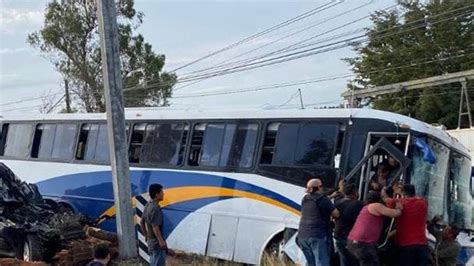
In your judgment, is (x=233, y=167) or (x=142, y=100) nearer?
(x=233, y=167)

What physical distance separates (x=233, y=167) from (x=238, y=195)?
1.78 ft

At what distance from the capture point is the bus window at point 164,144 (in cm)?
1283

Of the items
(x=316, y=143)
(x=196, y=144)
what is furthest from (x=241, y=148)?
(x=316, y=143)

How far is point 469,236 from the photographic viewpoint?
35.2ft

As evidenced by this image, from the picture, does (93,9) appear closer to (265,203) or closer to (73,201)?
(73,201)

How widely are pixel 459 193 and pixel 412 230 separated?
288 centimetres

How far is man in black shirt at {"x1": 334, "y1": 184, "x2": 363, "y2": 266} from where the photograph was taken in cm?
898

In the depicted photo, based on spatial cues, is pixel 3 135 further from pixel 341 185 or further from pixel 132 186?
pixel 341 185

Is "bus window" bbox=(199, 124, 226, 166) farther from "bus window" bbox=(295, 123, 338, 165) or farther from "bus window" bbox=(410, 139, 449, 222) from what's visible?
"bus window" bbox=(410, 139, 449, 222)

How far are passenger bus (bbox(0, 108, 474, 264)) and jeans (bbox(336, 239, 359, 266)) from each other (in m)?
1.06

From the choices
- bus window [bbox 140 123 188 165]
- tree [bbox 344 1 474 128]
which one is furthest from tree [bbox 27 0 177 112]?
bus window [bbox 140 123 188 165]

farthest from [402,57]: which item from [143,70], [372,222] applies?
[372,222]

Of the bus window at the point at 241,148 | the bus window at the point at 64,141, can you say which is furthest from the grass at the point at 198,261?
the bus window at the point at 64,141

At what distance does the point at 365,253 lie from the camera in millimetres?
8445
